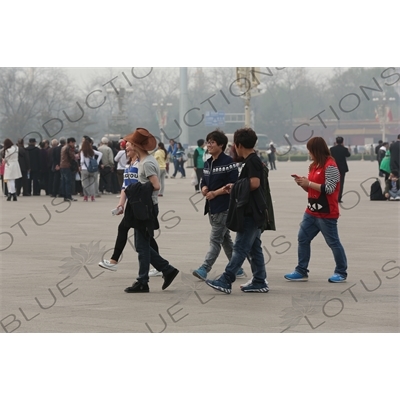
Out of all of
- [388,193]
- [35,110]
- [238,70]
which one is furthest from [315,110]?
[388,193]

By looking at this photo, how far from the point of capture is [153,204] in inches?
382

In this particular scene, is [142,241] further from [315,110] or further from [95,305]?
[315,110]

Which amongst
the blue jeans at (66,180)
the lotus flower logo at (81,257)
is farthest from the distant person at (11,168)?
the lotus flower logo at (81,257)

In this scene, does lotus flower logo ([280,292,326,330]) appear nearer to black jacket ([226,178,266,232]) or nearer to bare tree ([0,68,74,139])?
black jacket ([226,178,266,232])

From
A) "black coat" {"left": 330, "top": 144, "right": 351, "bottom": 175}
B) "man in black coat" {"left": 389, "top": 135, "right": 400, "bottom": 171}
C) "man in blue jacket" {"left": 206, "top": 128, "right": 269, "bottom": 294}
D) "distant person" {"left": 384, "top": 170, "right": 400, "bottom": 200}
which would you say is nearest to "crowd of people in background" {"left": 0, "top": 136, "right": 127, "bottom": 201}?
"black coat" {"left": 330, "top": 144, "right": 351, "bottom": 175}

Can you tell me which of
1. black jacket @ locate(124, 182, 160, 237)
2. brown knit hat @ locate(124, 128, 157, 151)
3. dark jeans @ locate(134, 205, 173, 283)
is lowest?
dark jeans @ locate(134, 205, 173, 283)

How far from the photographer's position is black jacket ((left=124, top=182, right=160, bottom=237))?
9492 mm

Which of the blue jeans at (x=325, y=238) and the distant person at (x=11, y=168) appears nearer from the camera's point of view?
the blue jeans at (x=325, y=238)

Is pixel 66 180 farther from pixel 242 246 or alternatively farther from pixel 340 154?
pixel 242 246

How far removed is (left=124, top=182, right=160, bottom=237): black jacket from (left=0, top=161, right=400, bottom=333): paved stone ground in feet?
2.12

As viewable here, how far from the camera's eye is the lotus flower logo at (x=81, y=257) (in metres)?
11.5

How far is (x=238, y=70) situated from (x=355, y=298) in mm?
25101

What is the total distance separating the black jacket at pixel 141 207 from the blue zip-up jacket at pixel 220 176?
2.14 feet

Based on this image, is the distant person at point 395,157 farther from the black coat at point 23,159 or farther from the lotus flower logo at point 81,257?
the lotus flower logo at point 81,257
